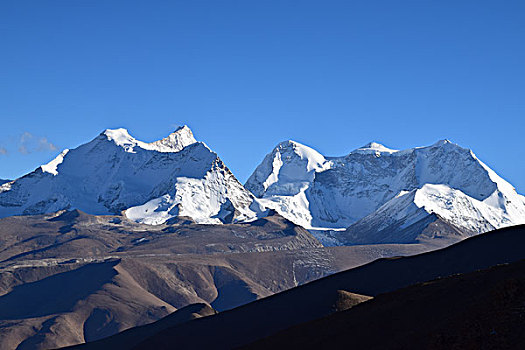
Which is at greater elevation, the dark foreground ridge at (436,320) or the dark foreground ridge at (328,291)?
the dark foreground ridge at (328,291)

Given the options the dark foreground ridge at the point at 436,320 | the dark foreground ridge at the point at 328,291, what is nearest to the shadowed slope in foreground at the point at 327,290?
the dark foreground ridge at the point at 328,291

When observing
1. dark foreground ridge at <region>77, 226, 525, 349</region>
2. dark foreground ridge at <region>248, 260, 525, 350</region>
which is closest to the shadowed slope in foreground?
dark foreground ridge at <region>77, 226, 525, 349</region>

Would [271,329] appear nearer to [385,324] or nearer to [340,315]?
[340,315]

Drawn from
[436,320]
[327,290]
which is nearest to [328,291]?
[327,290]

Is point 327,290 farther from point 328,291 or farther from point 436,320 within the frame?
point 436,320

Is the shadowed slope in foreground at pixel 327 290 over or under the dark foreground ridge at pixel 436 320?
over

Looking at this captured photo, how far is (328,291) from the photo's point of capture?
110 m

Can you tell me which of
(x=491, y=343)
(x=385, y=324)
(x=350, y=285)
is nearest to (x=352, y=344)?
(x=385, y=324)

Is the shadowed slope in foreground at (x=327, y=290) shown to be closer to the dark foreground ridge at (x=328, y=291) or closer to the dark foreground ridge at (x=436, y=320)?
the dark foreground ridge at (x=328, y=291)

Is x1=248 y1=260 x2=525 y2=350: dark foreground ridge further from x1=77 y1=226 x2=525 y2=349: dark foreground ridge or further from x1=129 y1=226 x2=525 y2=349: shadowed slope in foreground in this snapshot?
x1=129 y1=226 x2=525 y2=349: shadowed slope in foreground

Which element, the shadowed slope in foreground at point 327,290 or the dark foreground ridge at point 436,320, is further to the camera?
the shadowed slope in foreground at point 327,290

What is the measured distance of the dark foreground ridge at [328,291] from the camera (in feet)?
339

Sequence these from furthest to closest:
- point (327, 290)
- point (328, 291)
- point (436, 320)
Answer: point (327, 290) < point (328, 291) < point (436, 320)

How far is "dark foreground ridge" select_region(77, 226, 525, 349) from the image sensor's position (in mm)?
103438
